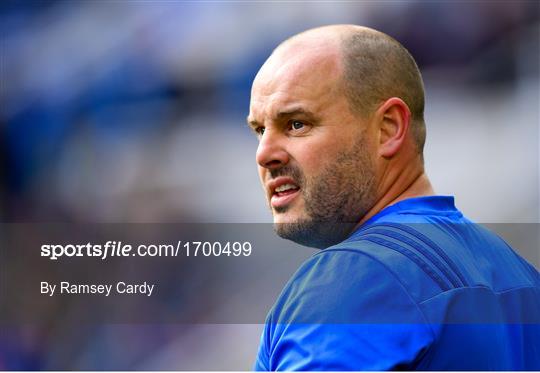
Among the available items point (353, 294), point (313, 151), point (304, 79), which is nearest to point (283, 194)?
point (313, 151)

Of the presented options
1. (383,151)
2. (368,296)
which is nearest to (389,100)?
(383,151)

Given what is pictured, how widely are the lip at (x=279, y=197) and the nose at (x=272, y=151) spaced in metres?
0.03

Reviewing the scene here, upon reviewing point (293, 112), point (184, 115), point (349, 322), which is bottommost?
point (349, 322)

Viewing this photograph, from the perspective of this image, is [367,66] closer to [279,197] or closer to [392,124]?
[392,124]

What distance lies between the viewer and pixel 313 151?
160 centimetres

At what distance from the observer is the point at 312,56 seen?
1.62 m

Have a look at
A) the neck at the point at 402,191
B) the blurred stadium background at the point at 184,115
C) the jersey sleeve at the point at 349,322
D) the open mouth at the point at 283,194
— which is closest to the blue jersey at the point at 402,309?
the jersey sleeve at the point at 349,322

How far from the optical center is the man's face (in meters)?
1.59

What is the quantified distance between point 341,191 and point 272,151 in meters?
0.17

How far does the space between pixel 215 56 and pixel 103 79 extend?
1.11 feet

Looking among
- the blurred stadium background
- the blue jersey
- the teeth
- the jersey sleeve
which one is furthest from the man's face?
the blurred stadium background

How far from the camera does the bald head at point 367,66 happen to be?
159 centimetres

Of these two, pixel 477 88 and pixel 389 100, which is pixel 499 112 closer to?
pixel 477 88

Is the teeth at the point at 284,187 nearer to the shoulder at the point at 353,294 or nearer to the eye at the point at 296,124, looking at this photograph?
the eye at the point at 296,124
